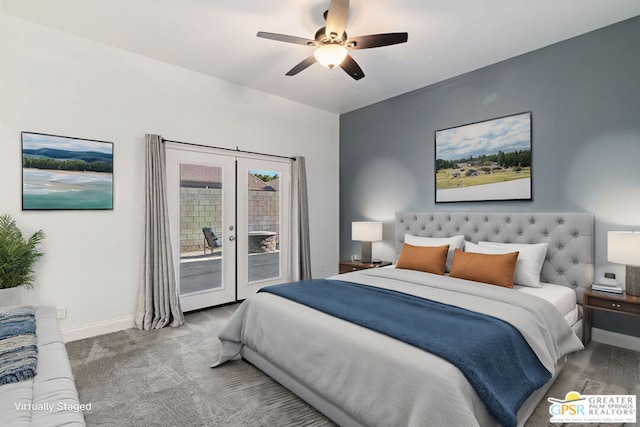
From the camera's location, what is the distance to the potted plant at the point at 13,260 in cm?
255

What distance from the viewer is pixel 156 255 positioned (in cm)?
344

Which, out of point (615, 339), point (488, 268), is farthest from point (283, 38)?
point (615, 339)

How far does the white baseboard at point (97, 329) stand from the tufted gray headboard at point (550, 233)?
3.64 m

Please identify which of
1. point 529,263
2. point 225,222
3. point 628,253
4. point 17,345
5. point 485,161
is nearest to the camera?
point 17,345

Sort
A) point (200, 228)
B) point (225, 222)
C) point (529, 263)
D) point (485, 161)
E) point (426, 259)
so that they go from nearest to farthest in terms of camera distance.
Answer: point (529, 263) < point (426, 259) < point (485, 161) < point (200, 228) < point (225, 222)

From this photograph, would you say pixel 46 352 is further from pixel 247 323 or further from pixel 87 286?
pixel 87 286

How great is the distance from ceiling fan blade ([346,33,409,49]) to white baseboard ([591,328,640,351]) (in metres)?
3.10

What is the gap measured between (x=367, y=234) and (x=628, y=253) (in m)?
2.56

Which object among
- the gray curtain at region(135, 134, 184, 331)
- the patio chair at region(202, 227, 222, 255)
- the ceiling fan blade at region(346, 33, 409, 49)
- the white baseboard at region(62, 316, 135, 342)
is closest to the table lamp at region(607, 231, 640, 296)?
the ceiling fan blade at region(346, 33, 409, 49)

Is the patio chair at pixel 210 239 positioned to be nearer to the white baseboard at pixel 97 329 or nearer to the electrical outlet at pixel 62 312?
the white baseboard at pixel 97 329

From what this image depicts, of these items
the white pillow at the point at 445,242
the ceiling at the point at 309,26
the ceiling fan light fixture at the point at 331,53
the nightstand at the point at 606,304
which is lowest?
the nightstand at the point at 606,304

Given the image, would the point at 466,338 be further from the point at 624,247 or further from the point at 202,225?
the point at 202,225

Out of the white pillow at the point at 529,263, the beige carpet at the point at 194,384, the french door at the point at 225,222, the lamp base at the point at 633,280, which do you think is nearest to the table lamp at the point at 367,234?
the french door at the point at 225,222

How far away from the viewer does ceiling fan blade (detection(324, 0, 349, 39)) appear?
2.19 m
